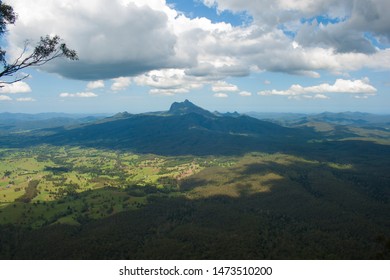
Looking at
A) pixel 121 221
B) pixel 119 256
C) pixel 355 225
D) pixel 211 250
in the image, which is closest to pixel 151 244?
pixel 119 256

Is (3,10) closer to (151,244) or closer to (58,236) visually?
(151,244)

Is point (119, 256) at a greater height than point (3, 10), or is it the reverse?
point (3, 10)

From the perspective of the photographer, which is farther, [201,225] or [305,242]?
[201,225]

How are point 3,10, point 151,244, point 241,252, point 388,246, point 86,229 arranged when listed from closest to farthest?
point 3,10 < point 388,246 < point 241,252 < point 151,244 < point 86,229

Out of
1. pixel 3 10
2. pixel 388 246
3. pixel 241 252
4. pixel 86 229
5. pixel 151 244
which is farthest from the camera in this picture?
pixel 86 229

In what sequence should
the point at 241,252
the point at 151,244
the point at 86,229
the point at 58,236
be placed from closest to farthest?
the point at 241,252, the point at 151,244, the point at 58,236, the point at 86,229

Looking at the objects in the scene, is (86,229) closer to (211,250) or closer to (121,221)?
(121,221)
